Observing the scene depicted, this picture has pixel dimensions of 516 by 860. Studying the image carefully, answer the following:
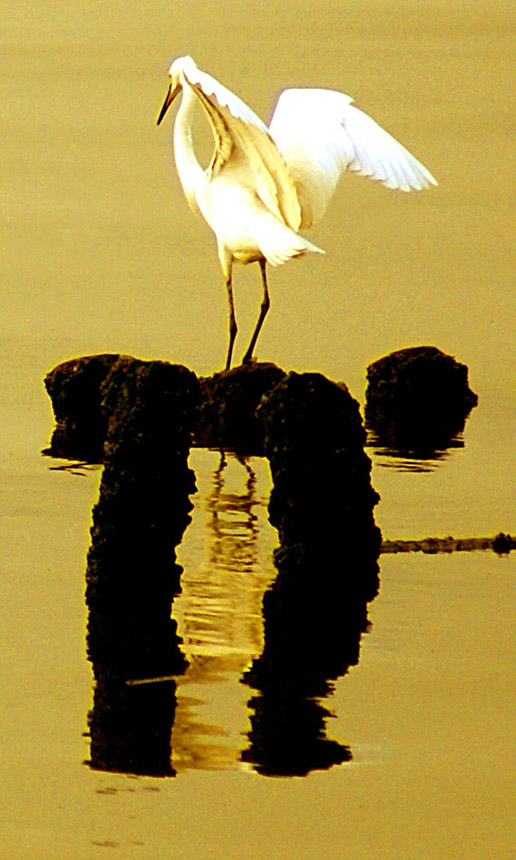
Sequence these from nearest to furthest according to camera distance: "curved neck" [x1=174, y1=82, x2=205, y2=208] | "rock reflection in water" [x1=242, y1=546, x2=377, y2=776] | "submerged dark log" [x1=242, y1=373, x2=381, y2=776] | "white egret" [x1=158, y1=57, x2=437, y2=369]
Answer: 1. "rock reflection in water" [x1=242, y1=546, x2=377, y2=776]
2. "submerged dark log" [x1=242, y1=373, x2=381, y2=776]
3. "white egret" [x1=158, y1=57, x2=437, y2=369]
4. "curved neck" [x1=174, y1=82, x2=205, y2=208]

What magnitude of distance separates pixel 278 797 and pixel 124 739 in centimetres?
78

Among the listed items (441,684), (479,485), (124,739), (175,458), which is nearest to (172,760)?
(124,739)

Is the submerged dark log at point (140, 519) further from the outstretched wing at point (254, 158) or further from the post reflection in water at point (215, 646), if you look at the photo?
the outstretched wing at point (254, 158)

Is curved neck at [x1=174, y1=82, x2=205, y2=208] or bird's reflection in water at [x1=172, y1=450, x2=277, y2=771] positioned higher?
curved neck at [x1=174, y1=82, x2=205, y2=208]

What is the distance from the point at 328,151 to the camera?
45.4 ft

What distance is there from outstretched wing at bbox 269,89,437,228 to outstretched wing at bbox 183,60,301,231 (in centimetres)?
12

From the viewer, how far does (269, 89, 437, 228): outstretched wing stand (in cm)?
1366

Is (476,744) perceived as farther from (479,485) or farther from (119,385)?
(479,485)

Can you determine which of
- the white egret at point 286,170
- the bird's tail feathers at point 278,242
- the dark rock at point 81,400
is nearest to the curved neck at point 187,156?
the white egret at point 286,170

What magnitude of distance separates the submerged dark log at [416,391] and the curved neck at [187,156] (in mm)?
1658

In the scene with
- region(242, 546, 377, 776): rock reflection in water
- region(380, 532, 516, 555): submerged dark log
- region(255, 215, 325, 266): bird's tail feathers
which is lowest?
region(242, 546, 377, 776): rock reflection in water

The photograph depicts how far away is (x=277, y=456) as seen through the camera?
9516 mm

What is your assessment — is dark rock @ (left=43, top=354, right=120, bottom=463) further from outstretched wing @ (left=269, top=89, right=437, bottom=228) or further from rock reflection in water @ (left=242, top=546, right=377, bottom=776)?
rock reflection in water @ (left=242, top=546, right=377, bottom=776)

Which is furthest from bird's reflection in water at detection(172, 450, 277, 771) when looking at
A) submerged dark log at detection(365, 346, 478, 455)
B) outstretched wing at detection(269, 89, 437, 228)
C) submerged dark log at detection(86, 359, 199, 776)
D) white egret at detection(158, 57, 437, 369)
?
submerged dark log at detection(365, 346, 478, 455)
